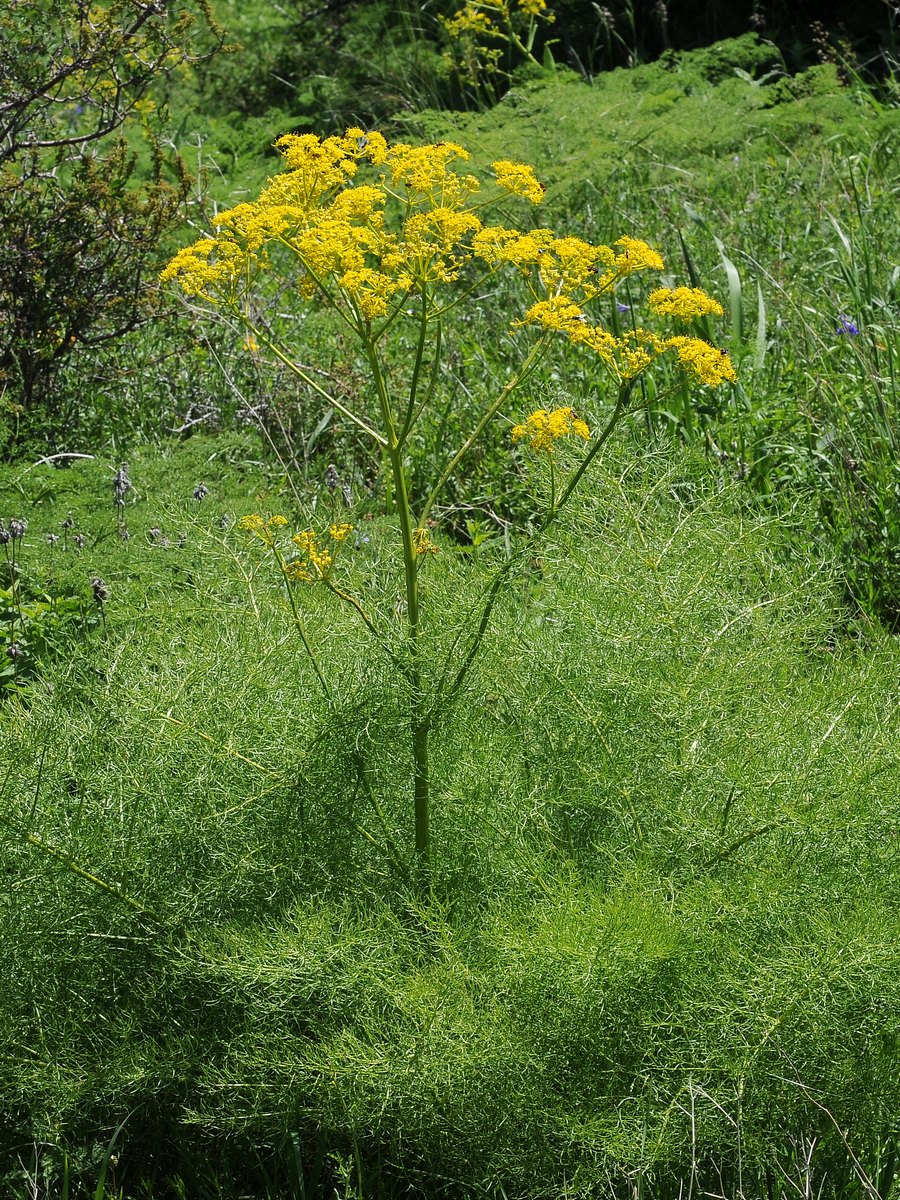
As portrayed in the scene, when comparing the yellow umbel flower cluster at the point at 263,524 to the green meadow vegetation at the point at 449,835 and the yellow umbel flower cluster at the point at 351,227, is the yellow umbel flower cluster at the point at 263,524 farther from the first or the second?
the yellow umbel flower cluster at the point at 351,227

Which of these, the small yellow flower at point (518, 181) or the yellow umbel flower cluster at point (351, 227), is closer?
the yellow umbel flower cluster at point (351, 227)

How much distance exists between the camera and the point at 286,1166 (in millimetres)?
2104

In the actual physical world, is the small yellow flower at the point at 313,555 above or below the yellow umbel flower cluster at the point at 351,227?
below

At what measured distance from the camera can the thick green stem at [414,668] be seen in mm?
1965

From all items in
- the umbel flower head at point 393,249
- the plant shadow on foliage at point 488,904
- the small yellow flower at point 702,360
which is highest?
the umbel flower head at point 393,249

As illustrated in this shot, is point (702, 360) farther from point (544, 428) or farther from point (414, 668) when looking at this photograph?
point (414, 668)

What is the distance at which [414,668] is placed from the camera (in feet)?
6.87

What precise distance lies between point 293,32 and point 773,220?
5.88 m

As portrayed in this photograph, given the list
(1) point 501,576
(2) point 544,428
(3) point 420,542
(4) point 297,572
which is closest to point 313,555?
(4) point 297,572

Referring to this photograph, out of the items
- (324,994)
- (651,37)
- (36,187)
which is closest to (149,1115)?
(324,994)

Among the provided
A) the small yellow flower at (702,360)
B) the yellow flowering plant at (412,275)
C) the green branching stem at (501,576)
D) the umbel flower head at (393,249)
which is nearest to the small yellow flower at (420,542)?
the yellow flowering plant at (412,275)

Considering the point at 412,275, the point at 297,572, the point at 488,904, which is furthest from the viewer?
the point at 488,904

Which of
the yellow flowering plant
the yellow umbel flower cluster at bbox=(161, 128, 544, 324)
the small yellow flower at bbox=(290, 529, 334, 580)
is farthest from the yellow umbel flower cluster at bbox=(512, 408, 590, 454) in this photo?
the small yellow flower at bbox=(290, 529, 334, 580)

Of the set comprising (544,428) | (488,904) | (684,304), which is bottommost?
(488,904)
